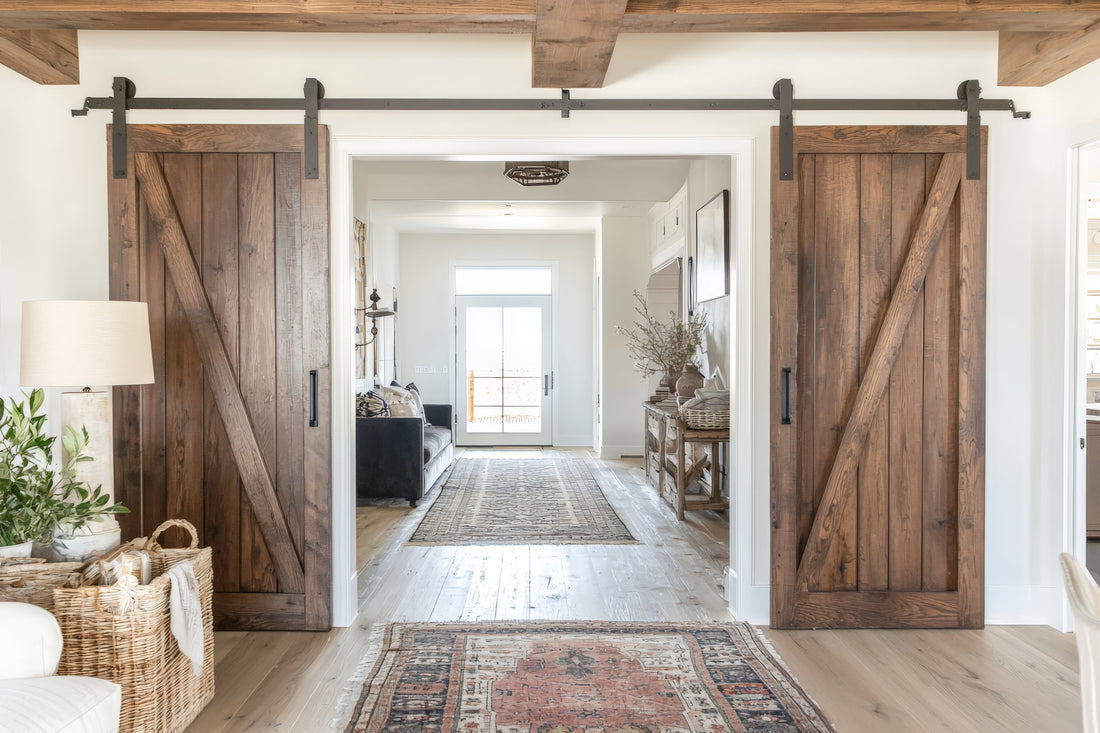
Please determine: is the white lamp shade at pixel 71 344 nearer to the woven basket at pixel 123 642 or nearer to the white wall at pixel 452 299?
the woven basket at pixel 123 642

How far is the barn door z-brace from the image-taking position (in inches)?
128

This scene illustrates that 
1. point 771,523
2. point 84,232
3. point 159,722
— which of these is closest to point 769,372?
point 771,523

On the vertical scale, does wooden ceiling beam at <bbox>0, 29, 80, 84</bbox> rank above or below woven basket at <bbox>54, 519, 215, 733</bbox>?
above

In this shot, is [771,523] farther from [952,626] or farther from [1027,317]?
[1027,317]

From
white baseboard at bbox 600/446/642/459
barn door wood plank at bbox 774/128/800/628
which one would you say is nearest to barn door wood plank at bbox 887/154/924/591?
barn door wood plank at bbox 774/128/800/628

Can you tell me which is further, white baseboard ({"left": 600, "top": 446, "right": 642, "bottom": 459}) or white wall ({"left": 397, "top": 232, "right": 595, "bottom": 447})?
white wall ({"left": 397, "top": 232, "right": 595, "bottom": 447})

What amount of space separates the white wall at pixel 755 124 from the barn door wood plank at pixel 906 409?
292mm

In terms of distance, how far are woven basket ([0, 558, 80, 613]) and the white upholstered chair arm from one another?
0.41 meters

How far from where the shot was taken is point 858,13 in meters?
2.70

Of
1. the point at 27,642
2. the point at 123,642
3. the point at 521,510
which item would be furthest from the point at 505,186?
the point at 27,642

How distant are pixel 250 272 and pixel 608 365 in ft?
18.9

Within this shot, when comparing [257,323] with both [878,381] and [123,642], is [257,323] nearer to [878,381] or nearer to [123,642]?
[123,642]

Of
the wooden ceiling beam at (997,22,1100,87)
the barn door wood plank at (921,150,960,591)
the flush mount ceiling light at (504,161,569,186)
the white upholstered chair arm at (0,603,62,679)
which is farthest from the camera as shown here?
the flush mount ceiling light at (504,161,569,186)

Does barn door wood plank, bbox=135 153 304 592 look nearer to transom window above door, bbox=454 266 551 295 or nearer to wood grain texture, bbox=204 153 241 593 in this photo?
wood grain texture, bbox=204 153 241 593
